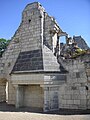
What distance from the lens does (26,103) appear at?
13680mm

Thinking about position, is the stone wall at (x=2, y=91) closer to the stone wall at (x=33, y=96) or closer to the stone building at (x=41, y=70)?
the stone building at (x=41, y=70)

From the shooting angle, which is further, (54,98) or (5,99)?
(5,99)

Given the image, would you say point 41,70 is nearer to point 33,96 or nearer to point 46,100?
point 46,100

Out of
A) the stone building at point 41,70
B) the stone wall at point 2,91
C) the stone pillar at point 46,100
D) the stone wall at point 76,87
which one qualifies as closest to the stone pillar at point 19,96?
the stone building at point 41,70

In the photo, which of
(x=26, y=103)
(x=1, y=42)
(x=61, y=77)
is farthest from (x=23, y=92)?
(x=1, y=42)

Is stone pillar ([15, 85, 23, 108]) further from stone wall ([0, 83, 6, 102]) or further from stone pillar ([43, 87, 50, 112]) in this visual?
stone wall ([0, 83, 6, 102])

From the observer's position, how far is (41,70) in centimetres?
1167

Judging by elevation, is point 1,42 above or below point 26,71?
above

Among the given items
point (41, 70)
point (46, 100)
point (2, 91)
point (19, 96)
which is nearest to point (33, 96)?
point (19, 96)

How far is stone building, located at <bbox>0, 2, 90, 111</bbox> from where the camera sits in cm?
1148

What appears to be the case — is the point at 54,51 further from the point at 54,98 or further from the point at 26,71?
the point at 54,98

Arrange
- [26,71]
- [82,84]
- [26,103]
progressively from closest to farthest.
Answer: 1. [82,84]
2. [26,71]
3. [26,103]

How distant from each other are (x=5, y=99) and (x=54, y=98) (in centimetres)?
585

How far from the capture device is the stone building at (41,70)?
37.7 ft
